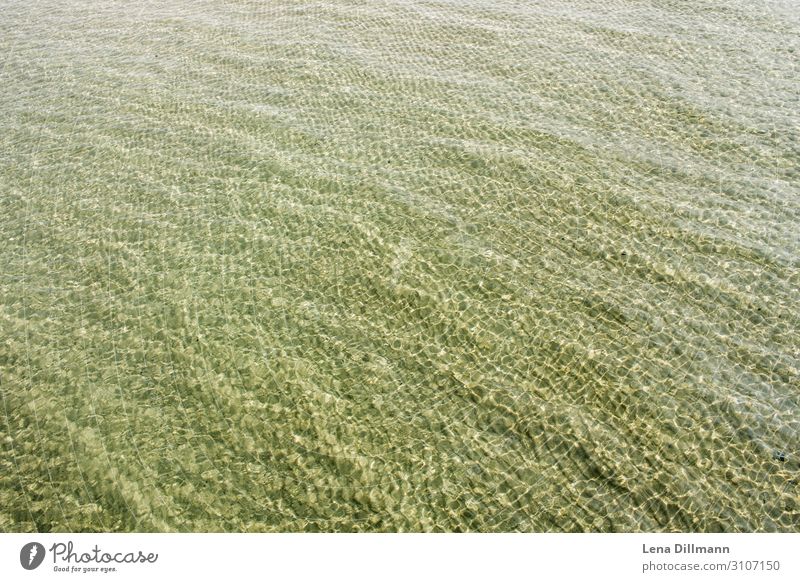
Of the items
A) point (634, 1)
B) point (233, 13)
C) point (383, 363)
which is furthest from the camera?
point (233, 13)

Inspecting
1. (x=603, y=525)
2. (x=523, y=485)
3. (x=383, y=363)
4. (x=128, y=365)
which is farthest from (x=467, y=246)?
(x=128, y=365)

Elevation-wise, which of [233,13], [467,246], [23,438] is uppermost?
[233,13]

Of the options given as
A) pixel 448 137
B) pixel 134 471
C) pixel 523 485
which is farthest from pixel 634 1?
pixel 134 471

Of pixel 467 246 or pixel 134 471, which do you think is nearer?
pixel 134 471

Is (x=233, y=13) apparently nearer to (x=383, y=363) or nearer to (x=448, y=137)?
(x=448, y=137)

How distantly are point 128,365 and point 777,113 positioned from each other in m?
2.84

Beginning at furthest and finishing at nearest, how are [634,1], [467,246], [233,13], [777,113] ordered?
[233,13], [634,1], [777,113], [467,246]

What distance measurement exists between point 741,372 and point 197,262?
189cm

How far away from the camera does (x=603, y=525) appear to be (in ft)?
5.67

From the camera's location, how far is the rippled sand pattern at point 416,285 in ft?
6.09

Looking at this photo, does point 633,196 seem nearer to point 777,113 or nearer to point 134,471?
point 777,113

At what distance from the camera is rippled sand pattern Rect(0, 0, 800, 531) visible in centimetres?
186

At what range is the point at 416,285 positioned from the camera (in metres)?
2.33

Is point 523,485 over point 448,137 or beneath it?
beneath
